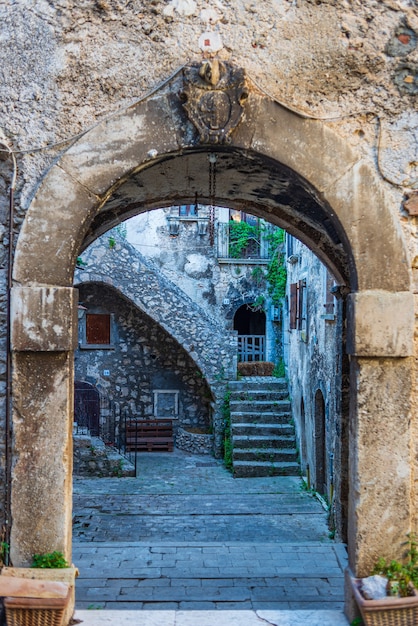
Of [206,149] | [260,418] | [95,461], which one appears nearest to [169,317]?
[260,418]

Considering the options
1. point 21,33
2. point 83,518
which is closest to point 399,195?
point 21,33

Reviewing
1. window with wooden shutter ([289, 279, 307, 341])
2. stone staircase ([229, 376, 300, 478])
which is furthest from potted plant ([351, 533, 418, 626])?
stone staircase ([229, 376, 300, 478])

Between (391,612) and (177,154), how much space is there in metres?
3.21

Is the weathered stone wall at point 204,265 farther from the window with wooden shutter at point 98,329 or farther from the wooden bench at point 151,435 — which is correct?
the wooden bench at point 151,435

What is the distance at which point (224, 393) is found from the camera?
13.3m

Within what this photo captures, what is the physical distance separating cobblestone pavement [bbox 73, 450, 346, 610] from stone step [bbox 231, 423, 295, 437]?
3085mm

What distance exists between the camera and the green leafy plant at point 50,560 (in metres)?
3.43

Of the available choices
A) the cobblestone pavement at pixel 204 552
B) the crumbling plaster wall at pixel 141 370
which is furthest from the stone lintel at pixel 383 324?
the crumbling plaster wall at pixel 141 370

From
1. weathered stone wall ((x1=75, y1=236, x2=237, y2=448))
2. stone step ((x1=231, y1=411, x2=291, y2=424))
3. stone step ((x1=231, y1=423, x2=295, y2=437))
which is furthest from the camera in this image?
A: weathered stone wall ((x1=75, y1=236, x2=237, y2=448))

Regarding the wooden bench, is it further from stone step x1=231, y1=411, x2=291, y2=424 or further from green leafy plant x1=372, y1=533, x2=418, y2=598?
green leafy plant x1=372, y1=533, x2=418, y2=598

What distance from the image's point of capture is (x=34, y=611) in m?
3.18

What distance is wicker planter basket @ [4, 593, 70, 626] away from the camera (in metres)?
3.15

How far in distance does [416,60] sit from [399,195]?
3.05 feet

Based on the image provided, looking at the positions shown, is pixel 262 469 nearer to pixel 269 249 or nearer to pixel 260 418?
pixel 260 418
